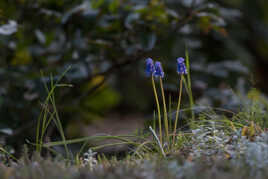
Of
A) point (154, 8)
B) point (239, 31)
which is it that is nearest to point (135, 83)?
point (239, 31)

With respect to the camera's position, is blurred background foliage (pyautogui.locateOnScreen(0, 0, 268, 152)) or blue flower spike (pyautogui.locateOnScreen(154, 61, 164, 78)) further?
blurred background foliage (pyautogui.locateOnScreen(0, 0, 268, 152))

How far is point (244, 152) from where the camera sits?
1.44 metres

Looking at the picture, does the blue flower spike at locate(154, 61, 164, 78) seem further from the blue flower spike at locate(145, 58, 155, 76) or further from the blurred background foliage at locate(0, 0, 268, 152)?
the blurred background foliage at locate(0, 0, 268, 152)

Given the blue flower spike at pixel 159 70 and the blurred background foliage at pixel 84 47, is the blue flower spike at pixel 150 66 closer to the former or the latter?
the blue flower spike at pixel 159 70

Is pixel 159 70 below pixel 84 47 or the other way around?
below

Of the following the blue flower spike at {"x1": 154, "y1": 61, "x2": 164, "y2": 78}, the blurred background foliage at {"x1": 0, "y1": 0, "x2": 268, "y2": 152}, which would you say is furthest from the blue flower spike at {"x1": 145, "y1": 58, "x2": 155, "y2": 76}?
the blurred background foliage at {"x1": 0, "y1": 0, "x2": 268, "y2": 152}

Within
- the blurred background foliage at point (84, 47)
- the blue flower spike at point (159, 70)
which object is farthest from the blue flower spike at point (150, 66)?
the blurred background foliage at point (84, 47)

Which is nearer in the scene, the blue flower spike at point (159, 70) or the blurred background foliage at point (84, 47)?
the blue flower spike at point (159, 70)

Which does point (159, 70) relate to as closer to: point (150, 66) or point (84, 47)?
point (150, 66)

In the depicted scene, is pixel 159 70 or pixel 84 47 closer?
pixel 159 70

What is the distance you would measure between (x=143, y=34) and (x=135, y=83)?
9.49 ft

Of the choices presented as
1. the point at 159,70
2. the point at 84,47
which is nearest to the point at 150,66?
the point at 159,70

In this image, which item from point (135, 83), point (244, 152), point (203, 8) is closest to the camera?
point (244, 152)

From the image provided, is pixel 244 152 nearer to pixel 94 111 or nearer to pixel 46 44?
pixel 94 111
